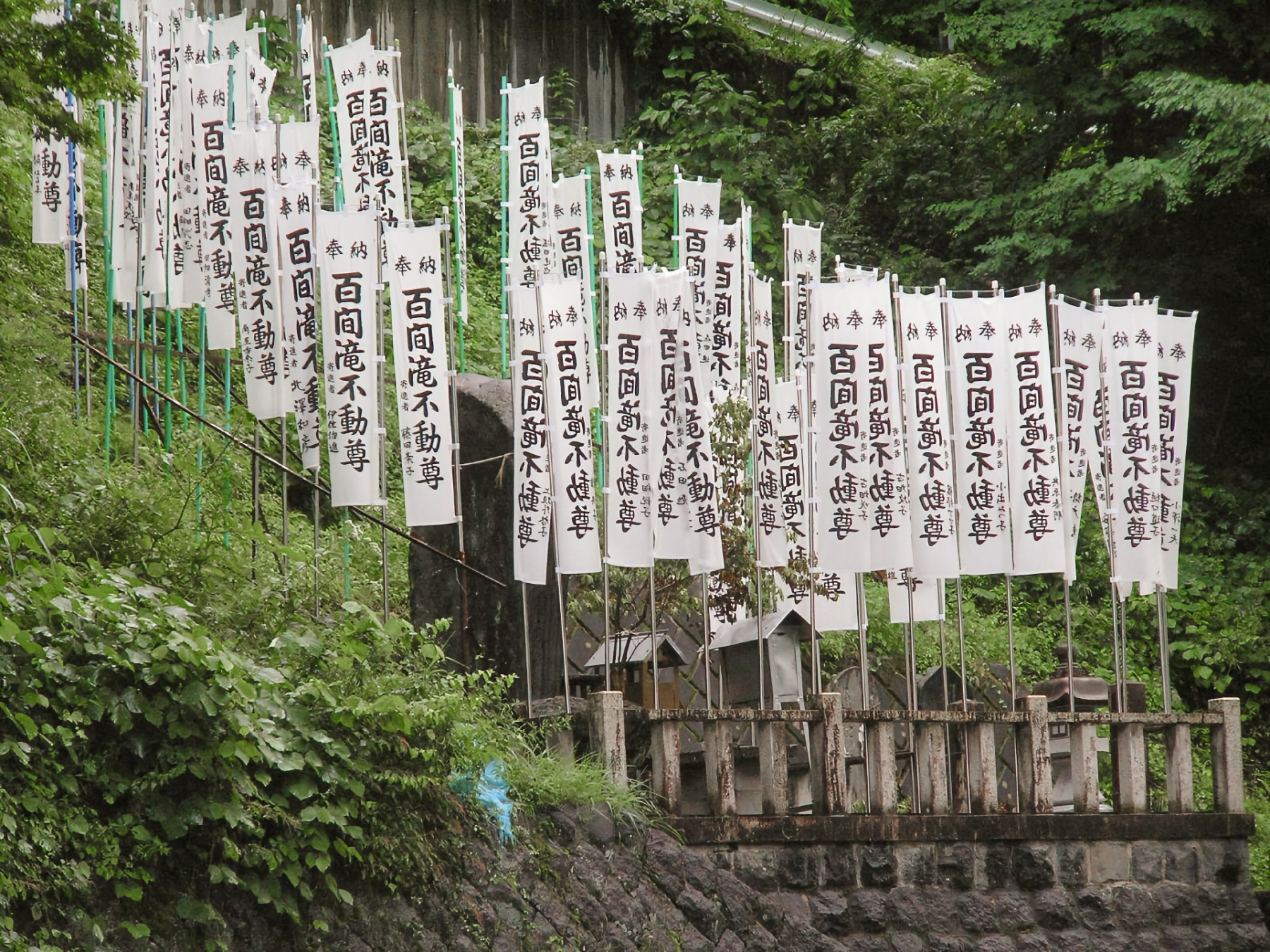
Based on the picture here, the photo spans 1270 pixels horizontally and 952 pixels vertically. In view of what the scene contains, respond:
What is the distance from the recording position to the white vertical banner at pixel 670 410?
9359 millimetres

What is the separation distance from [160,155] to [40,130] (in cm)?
324

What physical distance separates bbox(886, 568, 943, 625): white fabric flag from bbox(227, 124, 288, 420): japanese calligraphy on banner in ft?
14.3

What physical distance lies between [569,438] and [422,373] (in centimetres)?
96

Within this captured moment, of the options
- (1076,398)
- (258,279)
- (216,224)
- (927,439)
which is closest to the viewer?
(258,279)

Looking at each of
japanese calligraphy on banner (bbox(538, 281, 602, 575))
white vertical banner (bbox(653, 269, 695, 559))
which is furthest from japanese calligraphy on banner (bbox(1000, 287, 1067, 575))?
japanese calligraphy on banner (bbox(538, 281, 602, 575))

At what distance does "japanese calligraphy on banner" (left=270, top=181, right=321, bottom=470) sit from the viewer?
9.43 metres

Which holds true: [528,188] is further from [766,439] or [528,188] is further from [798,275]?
[766,439]

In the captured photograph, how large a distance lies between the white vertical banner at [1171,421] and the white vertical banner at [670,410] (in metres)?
3.71

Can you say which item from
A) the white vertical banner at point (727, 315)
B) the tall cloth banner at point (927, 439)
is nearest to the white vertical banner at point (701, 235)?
the white vertical banner at point (727, 315)

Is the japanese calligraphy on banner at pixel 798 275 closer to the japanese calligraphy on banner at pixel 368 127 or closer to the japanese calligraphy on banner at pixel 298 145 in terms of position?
the japanese calligraphy on banner at pixel 368 127

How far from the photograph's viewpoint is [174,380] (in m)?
14.3

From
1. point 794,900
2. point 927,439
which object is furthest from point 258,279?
point 794,900

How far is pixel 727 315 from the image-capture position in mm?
10914

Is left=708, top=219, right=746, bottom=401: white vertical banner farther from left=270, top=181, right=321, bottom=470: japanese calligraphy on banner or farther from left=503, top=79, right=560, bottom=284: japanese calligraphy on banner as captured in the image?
left=270, top=181, right=321, bottom=470: japanese calligraphy on banner
